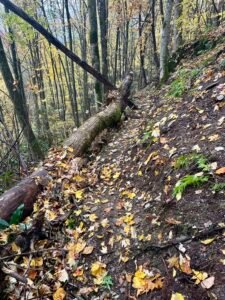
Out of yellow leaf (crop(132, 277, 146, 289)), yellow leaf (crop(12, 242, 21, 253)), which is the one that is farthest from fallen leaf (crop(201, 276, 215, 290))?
yellow leaf (crop(12, 242, 21, 253))

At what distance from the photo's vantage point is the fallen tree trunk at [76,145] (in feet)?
13.8

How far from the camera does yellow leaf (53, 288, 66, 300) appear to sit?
2.94m

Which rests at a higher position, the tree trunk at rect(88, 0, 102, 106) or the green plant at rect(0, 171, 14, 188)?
the tree trunk at rect(88, 0, 102, 106)

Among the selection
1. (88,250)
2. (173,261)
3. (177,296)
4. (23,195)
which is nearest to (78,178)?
(23,195)

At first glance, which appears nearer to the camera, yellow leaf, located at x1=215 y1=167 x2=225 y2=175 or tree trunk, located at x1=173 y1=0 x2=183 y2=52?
yellow leaf, located at x1=215 y1=167 x2=225 y2=175

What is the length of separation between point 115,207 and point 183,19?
9.66 metres

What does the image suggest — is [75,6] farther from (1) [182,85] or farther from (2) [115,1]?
(1) [182,85]

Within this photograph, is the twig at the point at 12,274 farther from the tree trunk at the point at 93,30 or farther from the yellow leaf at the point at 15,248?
the tree trunk at the point at 93,30

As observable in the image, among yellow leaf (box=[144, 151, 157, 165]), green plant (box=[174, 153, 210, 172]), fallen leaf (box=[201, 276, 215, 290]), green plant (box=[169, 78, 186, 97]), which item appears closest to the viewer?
fallen leaf (box=[201, 276, 215, 290])

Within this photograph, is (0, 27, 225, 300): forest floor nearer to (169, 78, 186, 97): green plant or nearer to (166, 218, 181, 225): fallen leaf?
(166, 218, 181, 225): fallen leaf

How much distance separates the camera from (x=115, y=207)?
4102 millimetres

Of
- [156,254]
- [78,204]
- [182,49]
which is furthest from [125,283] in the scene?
[182,49]

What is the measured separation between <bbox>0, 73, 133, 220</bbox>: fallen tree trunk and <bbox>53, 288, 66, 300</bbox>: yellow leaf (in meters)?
1.41

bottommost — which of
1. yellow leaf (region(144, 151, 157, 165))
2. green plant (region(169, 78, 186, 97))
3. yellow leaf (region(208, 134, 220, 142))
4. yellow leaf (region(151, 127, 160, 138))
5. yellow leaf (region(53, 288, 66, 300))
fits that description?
yellow leaf (region(53, 288, 66, 300))
